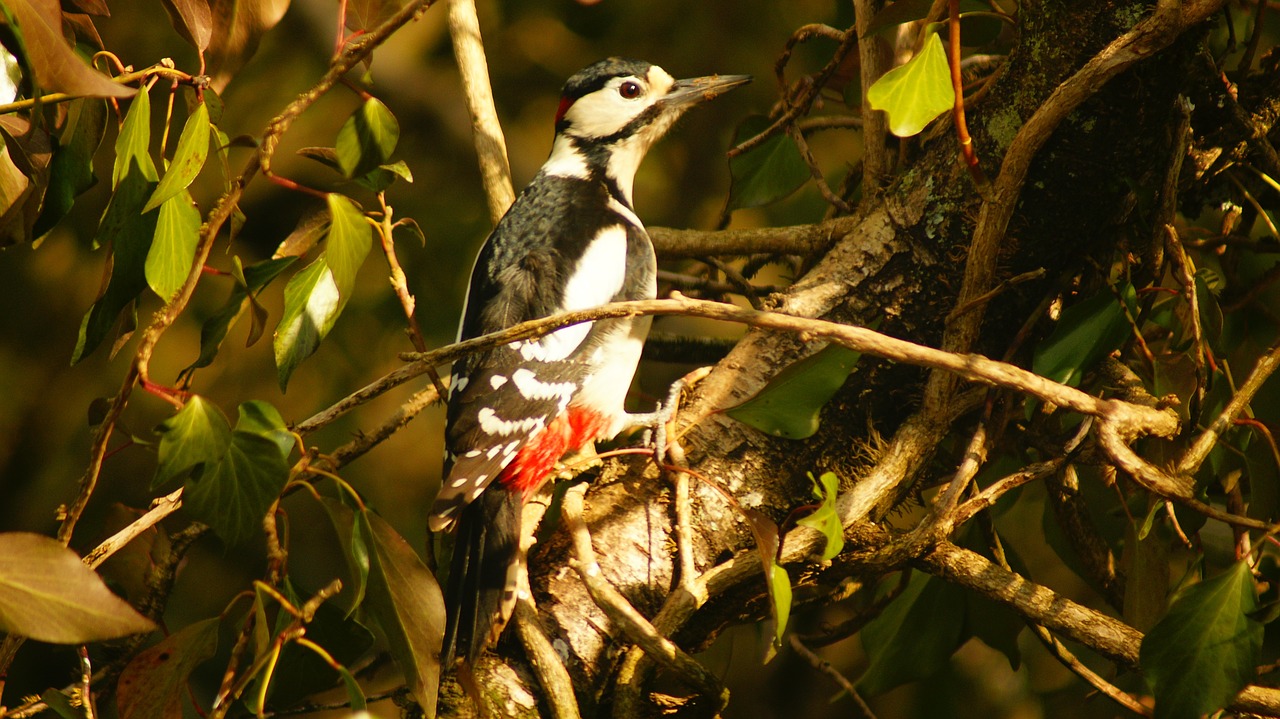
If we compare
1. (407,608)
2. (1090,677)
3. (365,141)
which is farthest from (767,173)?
(407,608)

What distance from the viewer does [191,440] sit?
36.4 inches

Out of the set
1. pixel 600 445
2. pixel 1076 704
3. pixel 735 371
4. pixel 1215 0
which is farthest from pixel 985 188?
pixel 1076 704

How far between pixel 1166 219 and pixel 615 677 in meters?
0.88

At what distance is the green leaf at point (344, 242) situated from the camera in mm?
1143

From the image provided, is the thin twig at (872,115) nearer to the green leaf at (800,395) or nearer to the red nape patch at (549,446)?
the green leaf at (800,395)

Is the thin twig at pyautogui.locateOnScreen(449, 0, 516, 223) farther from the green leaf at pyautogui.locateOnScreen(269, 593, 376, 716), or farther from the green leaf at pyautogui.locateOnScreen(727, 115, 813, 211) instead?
the green leaf at pyautogui.locateOnScreen(269, 593, 376, 716)

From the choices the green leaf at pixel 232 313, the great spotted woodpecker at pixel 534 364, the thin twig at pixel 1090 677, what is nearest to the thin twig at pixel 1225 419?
the thin twig at pixel 1090 677

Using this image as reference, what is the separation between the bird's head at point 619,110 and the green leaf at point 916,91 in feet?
3.84

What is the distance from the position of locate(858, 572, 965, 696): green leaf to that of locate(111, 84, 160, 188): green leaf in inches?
46.4

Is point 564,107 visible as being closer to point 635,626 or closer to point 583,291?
point 583,291

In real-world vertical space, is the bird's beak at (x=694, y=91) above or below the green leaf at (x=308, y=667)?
above

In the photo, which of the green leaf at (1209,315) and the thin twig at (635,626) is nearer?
the thin twig at (635,626)

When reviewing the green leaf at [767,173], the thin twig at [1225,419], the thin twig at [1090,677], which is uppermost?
the green leaf at [767,173]

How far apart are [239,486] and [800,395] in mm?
615
